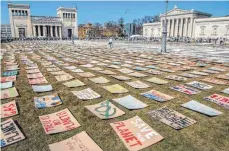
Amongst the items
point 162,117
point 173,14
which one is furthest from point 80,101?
point 173,14

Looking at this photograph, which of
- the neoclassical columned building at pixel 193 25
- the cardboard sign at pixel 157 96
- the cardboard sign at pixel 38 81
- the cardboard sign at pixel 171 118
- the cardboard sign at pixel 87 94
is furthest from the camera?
the neoclassical columned building at pixel 193 25

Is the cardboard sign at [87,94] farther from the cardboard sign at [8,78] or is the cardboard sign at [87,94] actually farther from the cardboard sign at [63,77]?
the cardboard sign at [8,78]

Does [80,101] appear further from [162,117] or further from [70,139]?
[162,117]

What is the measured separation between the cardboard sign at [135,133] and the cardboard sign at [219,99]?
2.52 metres

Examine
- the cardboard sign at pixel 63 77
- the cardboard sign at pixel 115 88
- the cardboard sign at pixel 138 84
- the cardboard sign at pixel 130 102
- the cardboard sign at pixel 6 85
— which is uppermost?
the cardboard sign at pixel 63 77

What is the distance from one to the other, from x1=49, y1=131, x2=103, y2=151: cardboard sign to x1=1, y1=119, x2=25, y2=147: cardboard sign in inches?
28.8

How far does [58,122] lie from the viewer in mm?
4039

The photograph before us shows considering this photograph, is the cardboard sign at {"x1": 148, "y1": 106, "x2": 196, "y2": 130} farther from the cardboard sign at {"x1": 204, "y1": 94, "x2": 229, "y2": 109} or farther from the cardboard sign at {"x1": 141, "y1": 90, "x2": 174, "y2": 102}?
the cardboard sign at {"x1": 204, "y1": 94, "x2": 229, "y2": 109}

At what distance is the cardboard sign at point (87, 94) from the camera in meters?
5.56

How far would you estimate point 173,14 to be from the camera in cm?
7875

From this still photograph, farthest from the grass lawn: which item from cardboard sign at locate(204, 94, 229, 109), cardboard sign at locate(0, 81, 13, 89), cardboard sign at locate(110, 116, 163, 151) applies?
cardboard sign at locate(0, 81, 13, 89)

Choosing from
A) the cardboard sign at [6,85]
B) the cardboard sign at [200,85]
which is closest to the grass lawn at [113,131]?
the cardboard sign at [200,85]

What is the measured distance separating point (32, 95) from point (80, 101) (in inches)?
62.1

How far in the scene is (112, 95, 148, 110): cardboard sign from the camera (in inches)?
192
